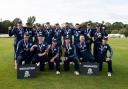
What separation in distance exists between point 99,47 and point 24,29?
3559 millimetres

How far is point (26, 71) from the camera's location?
1330cm

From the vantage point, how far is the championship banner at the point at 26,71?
13.2 m

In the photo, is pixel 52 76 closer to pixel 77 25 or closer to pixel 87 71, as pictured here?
pixel 87 71

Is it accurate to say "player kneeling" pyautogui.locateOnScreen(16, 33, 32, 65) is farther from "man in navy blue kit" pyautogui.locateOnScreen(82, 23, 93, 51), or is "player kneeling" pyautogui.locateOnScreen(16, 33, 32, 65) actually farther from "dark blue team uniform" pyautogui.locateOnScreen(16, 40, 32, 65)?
"man in navy blue kit" pyautogui.locateOnScreen(82, 23, 93, 51)

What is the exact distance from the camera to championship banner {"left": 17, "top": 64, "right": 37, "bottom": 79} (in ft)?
43.3

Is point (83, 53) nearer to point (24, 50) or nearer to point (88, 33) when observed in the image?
point (88, 33)

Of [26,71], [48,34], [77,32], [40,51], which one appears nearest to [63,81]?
[26,71]

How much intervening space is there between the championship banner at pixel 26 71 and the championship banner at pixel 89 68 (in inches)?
79.8

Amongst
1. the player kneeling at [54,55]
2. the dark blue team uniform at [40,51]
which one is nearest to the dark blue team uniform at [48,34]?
the player kneeling at [54,55]

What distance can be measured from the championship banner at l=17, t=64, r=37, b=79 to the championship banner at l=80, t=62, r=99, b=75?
6.65 feet

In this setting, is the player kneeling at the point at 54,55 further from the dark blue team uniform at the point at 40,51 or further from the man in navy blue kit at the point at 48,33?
the man in navy blue kit at the point at 48,33

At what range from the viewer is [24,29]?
637 inches

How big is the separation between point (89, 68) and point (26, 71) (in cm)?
257

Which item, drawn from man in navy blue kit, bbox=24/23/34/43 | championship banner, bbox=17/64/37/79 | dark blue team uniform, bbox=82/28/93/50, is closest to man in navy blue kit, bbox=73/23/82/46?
dark blue team uniform, bbox=82/28/93/50
